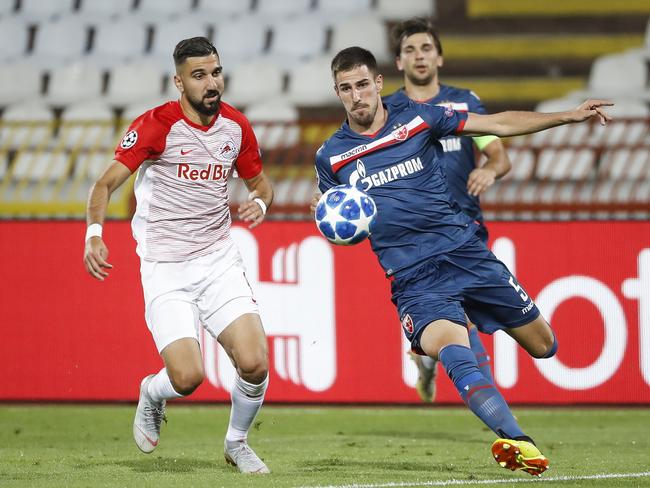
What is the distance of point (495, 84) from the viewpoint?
47.1ft

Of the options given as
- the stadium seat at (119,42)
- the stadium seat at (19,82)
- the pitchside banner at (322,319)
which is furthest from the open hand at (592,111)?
the stadium seat at (119,42)

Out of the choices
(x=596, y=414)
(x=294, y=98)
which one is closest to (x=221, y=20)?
(x=294, y=98)

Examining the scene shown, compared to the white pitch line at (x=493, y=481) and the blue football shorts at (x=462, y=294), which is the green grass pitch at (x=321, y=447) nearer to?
the white pitch line at (x=493, y=481)

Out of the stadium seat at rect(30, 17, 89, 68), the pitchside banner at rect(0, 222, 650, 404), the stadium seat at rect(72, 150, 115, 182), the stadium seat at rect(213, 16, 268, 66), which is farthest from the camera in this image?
the stadium seat at rect(30, 17, 89, 68)

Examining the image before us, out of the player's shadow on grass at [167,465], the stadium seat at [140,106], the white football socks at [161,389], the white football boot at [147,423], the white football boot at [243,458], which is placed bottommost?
the player's shadow on grass at [167,465]

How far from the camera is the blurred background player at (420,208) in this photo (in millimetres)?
5879

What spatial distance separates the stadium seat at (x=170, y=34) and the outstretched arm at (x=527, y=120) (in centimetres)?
996

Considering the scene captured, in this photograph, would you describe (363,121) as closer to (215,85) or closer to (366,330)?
(215,85)

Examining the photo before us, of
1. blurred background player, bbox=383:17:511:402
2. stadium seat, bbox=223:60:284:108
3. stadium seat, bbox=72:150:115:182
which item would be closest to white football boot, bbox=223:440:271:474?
blurred background player, bbox=383:17:511:402

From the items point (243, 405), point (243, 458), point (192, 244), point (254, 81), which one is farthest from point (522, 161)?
point (243, 458)

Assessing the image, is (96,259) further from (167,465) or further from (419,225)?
(419,225)

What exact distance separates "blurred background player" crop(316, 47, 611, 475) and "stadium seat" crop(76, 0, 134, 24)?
→ 10.8 meters

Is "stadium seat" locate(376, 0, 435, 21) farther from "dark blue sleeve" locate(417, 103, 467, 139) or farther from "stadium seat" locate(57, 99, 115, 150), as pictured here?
"dark blue sleeve" locate(417, 103, 467, 139)

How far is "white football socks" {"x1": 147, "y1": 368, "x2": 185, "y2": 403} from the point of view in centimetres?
609
